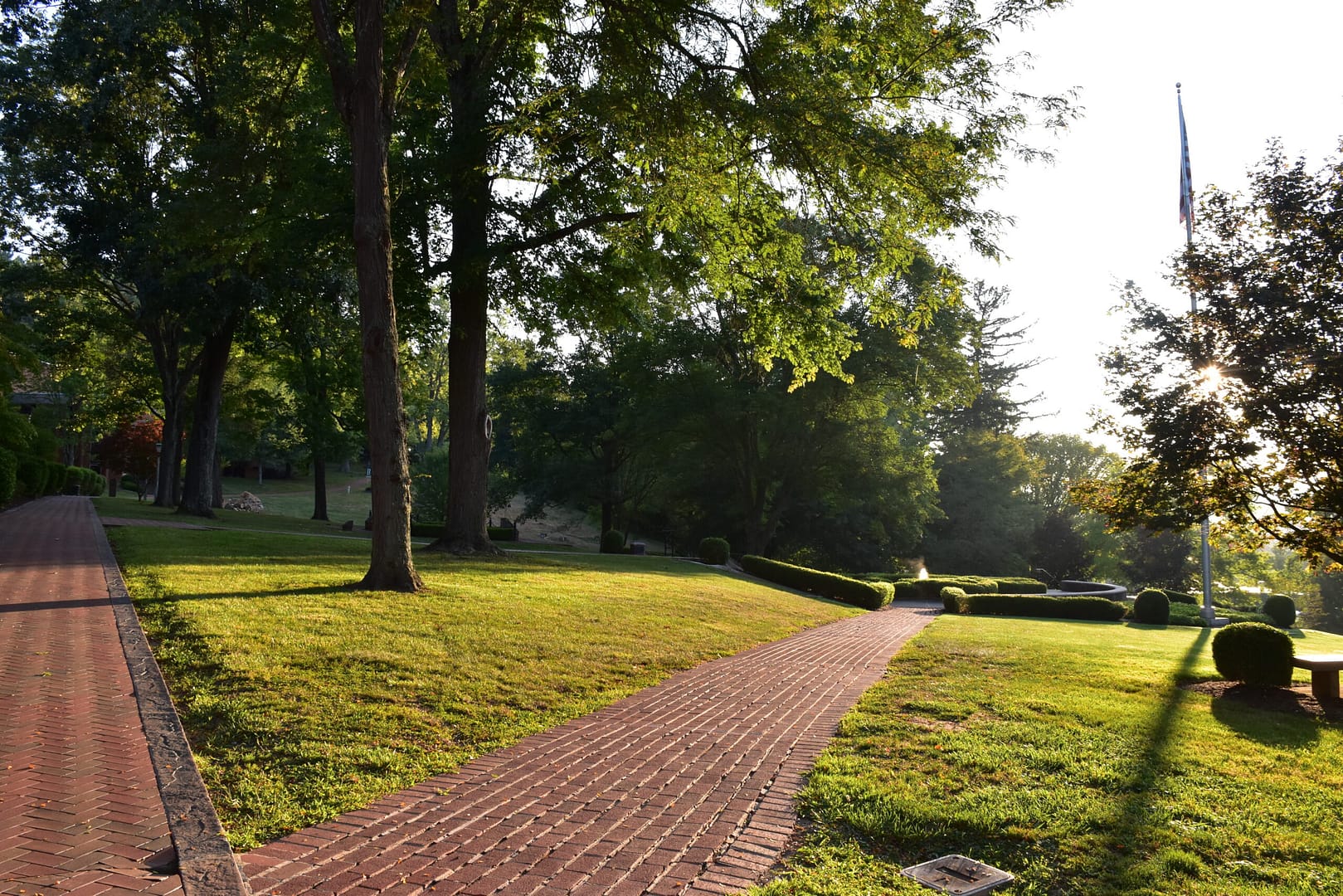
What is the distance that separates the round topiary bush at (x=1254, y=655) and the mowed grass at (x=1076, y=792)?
0.72m

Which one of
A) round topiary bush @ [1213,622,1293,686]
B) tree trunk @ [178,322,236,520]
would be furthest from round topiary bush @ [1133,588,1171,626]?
tree trunk @ [178,322,236,520]

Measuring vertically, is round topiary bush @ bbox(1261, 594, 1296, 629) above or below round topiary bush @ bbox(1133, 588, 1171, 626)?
below

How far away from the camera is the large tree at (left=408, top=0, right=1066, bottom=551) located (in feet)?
35.6

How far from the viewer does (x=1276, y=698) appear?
31.8ft

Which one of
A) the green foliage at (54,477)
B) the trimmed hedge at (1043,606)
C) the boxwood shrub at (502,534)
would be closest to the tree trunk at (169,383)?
the green foliage at (54,477)

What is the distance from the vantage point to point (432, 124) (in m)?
18.1

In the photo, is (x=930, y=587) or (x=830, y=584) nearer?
(x=830, y=584)

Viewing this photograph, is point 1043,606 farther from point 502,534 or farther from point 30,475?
point 30,475

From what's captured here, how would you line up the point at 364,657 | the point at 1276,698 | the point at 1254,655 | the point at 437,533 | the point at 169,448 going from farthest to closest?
the point at 437,533 < the point at 169,448 < the point at 1254,655 < the point at 1276,698 < the point at 364,657

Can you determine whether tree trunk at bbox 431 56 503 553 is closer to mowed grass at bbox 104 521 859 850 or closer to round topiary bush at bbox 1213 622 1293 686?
mowed grass at bbox 104 521 859 850

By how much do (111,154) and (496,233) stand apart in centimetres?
1526

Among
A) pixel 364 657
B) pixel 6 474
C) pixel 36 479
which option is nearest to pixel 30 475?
pixel 36 479

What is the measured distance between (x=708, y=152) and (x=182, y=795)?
1041 centimetres

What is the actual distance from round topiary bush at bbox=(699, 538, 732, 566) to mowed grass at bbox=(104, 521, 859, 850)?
13.5 m
